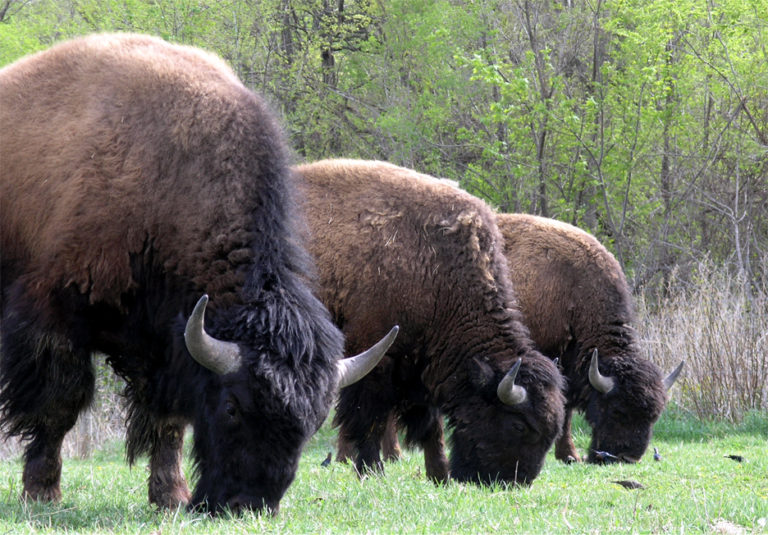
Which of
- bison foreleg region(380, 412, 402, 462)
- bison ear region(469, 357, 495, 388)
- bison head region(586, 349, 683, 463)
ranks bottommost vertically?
bison foreleg region(380, 412, 402, 462)

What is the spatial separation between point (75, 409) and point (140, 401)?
0.42 m

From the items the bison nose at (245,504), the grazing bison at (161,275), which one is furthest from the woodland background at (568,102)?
the bison nose at (245,504)

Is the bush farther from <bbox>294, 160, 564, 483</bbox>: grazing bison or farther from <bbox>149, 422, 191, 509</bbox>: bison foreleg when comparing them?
<bbox>149, 422, 191, 509</bbox>: bison foreleg

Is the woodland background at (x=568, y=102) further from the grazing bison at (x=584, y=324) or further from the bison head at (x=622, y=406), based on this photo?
the bison head at (x=622, y=406)

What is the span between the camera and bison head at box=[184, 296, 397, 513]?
16.5 feet

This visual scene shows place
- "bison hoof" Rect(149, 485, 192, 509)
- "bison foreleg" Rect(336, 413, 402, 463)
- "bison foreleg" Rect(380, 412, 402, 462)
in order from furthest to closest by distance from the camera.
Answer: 1. "bison foreleg" Rect(380, 412, 402, 462)
2. "bison foreleg" Rect(336, 413, 402, 463)
3. "bison hoof" Rect(149, 485, 192, 509)

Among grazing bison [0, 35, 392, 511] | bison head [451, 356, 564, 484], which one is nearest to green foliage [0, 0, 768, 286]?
bison head [451, 356, 564, 484]

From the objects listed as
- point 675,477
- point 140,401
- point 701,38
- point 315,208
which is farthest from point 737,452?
point 701,38

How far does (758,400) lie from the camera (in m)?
12.3

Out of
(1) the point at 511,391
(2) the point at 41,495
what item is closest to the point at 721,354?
(1) the point at 511,391

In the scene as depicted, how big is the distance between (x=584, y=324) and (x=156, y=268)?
662 centimetres

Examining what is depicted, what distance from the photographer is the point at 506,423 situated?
7.56 meters

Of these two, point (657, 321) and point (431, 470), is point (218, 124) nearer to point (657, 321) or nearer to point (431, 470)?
point (431, 470)

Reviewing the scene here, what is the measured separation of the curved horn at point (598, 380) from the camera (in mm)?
10393
